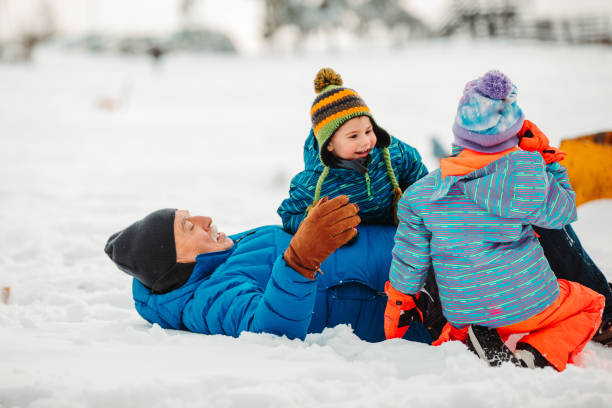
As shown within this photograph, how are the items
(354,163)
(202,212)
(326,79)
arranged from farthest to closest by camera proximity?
(202,212) → (326,79) → (354,163)

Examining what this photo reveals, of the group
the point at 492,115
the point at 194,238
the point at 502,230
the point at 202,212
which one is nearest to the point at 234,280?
the point at 194,238

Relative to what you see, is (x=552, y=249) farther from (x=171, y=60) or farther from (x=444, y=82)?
(x=171, y=60)

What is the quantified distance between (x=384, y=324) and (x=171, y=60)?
27.6 m

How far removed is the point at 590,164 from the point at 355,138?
187 cm

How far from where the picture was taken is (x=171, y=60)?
88.9 ft

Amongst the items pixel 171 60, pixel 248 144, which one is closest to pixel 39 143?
pixel 248 144

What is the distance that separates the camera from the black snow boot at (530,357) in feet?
5.52

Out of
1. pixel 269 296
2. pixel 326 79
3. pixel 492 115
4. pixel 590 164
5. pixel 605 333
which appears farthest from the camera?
pixel 590 164

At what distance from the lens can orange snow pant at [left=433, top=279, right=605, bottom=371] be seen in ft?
5.60

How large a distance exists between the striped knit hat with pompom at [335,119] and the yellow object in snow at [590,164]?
1.54m

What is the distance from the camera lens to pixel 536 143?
1.73 meters

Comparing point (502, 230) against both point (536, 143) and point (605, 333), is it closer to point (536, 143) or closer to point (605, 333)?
point (536, 143)

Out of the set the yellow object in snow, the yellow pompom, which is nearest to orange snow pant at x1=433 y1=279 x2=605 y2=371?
the yellow pompom

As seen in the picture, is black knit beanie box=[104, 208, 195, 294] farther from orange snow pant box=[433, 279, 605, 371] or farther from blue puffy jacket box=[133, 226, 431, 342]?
orange snow pant box=[433, 279, 605, 371]
